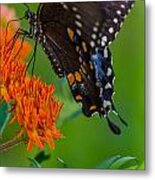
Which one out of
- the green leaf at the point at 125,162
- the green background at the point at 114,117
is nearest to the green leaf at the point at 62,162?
the green background at the point at 114,117

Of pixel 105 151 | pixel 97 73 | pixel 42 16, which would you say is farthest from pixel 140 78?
pixel 42 16

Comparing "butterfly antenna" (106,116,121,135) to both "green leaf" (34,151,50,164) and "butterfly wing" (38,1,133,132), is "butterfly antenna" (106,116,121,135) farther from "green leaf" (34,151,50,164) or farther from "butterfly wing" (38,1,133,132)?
"green leaf" (34,151,50,164)

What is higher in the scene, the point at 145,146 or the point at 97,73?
the point at 97,73

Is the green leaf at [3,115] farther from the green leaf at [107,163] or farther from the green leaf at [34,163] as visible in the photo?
the green leaf at [107,163]

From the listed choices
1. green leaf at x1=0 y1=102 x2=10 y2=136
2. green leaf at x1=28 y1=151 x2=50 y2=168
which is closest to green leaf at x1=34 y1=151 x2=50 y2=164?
green leaf at x1=28 y1=151 x2=50 y2=168

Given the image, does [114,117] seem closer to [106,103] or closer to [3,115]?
[106,103]

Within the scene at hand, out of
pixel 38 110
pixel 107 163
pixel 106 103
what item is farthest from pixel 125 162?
pixel 38 110

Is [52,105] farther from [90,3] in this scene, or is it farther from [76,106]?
[90,3]

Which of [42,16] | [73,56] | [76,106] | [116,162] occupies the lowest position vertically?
[116,162]
